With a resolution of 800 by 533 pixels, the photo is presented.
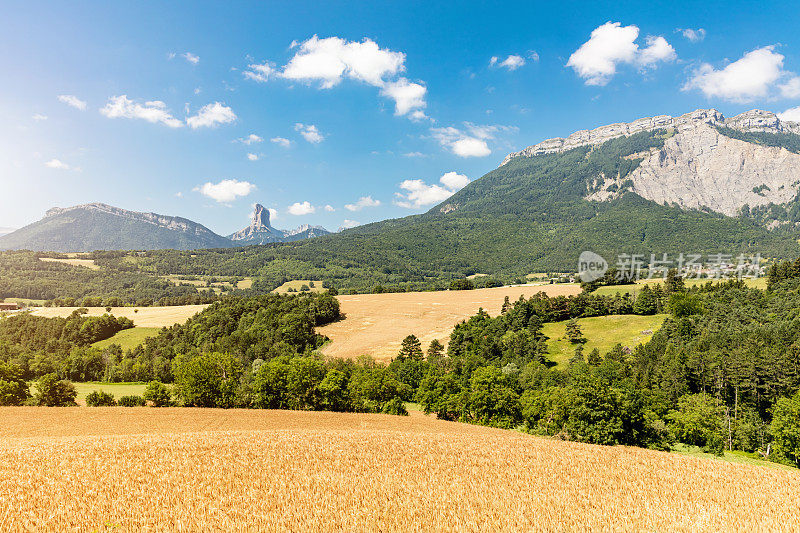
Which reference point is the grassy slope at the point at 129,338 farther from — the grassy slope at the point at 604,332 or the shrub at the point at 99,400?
the grassy slope at the point at 604,332

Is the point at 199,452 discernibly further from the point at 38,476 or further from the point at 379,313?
the point at 379,313

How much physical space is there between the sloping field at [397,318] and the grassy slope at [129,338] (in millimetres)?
55183

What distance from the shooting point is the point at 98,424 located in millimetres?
39031

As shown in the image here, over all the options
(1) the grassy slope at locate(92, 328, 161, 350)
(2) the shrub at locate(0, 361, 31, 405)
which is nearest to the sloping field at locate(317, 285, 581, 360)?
(1) the grassy slope at locate(92, 328, 161, 350)

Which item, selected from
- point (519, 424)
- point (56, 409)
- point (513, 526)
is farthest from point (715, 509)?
point (56, 409)

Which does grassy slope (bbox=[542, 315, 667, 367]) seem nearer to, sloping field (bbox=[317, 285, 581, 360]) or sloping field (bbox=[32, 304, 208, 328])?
sloping field (bbox=[317, 285, 581, 360])

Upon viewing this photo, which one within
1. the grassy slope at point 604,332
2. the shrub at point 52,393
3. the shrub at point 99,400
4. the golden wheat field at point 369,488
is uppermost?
the golden wheat field at point 369,488

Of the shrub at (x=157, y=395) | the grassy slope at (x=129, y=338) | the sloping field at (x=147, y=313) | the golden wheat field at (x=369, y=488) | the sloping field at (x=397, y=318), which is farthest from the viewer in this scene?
the sloping field at (x=147, y=313)

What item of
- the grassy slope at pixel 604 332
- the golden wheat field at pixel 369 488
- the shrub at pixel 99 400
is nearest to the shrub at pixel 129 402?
the shrub at pixel 99 400

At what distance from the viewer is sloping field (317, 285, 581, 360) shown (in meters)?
105

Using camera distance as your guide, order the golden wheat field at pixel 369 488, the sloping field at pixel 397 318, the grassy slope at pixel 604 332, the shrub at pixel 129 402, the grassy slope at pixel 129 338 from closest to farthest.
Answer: the golden wheat field at pixel 369 488
the shrub at pixel 129 402
the grassy slope at pixel 604 332
the sloping field at pixel 397 318
the grassy slope at pixel 129 338

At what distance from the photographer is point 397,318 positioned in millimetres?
129625

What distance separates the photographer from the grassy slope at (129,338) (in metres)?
110

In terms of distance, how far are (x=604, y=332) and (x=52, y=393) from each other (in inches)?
4673
